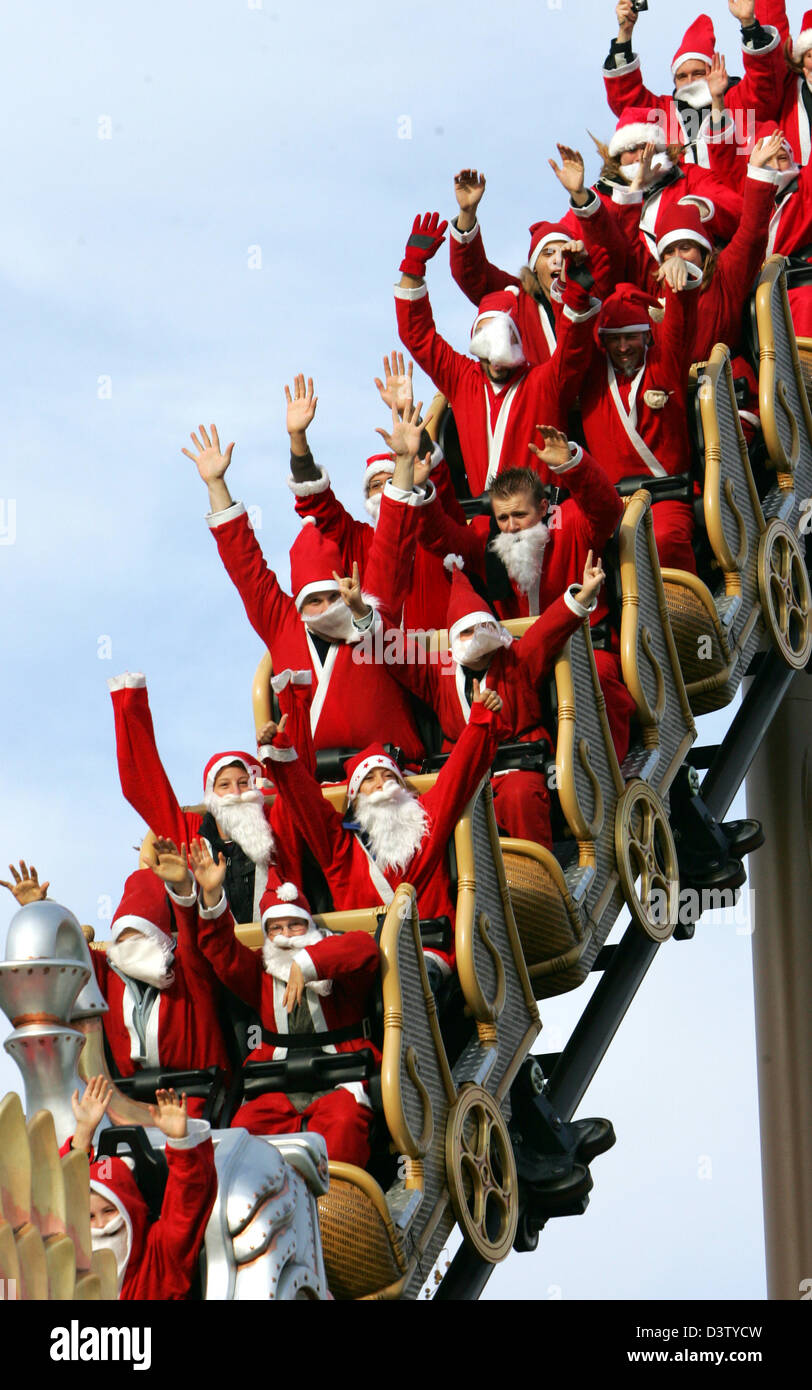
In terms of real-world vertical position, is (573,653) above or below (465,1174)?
above

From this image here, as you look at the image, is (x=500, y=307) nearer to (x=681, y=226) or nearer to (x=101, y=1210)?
(x=681, y=226)

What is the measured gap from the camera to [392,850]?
18.2ft

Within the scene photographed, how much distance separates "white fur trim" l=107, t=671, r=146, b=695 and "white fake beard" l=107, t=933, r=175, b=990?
896mm

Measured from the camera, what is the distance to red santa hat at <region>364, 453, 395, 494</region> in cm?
683

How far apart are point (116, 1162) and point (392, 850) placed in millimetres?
1376

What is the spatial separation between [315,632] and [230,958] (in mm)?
1355

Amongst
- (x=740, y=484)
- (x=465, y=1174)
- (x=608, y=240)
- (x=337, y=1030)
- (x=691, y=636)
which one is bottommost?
(x=465, y=1174)

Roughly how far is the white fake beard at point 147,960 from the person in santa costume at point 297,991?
13 centimetres

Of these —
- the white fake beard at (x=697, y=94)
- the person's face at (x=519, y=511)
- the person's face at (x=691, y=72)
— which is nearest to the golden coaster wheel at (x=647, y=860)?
the person's face at (x=519, y=511)

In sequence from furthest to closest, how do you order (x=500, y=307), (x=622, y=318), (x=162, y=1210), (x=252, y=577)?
1. (x=500, y=307)
2. (x=622, y=318)
3. (x=252, y=577)
4. (x=162, y=1210)

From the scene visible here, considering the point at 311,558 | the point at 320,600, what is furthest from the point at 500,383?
the point at 320,600

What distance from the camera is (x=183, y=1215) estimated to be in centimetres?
402
